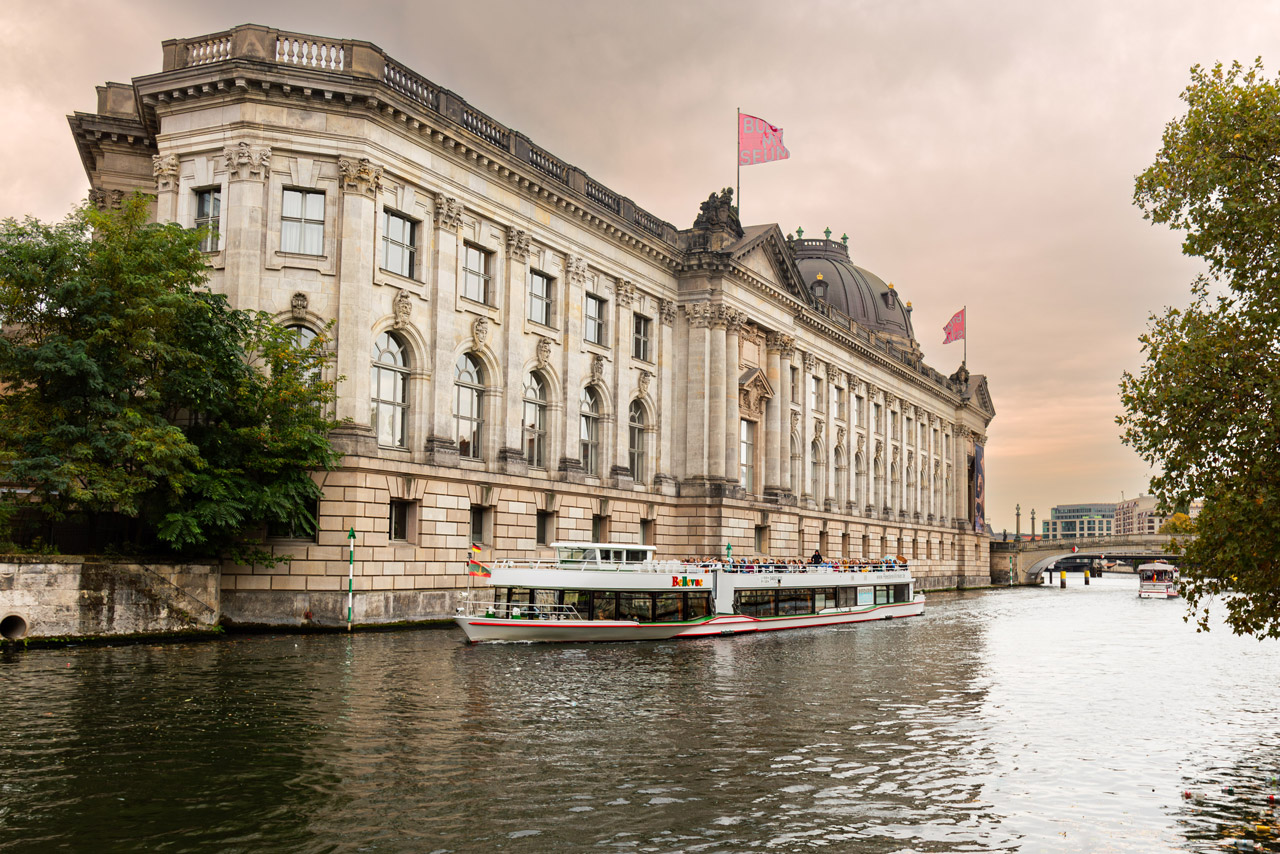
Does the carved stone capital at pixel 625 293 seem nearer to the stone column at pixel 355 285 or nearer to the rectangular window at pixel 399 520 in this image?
the stone column at pixel 355 285

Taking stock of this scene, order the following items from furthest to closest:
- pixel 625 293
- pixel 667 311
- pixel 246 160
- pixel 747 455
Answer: pixel 747 455 → pixel 667 311 → pixel 625 293 → pixel 246 160

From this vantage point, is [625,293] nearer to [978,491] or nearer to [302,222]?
[302,222]

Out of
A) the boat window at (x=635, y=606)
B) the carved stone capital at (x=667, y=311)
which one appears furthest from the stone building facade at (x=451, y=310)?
the boat window at (x=635, y=606)

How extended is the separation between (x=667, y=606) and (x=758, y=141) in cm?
3416

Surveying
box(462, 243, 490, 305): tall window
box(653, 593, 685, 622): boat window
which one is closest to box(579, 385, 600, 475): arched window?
box(462, 243, 490, 305): tall window

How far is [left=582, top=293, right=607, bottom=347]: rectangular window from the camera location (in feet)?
183

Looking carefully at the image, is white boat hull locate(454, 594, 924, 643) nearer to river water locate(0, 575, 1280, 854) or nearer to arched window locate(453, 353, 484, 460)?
river water locate(0, 575, 1280, 854)

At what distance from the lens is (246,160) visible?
39.1m

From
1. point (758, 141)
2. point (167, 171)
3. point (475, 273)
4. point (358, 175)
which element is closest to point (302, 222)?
point (358, 175)

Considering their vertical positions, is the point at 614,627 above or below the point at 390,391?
below

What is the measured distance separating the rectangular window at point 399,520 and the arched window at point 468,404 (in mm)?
3907

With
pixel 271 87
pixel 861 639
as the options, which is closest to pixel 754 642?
pixel 861 639

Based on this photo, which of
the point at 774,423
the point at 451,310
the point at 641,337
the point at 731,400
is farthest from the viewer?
the point at 774,423

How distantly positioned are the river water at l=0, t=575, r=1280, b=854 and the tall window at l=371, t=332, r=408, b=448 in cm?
1233
